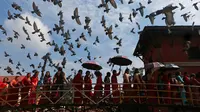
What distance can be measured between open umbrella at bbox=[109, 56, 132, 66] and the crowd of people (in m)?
1.88

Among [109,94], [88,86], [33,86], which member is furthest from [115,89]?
[33,86]

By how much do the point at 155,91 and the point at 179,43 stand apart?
8716 mm

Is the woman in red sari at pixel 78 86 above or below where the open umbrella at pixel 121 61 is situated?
below

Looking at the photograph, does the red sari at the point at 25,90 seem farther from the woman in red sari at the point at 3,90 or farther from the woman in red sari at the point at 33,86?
the woman in red sari at the point at 3,90

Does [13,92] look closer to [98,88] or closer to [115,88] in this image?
[98,88]

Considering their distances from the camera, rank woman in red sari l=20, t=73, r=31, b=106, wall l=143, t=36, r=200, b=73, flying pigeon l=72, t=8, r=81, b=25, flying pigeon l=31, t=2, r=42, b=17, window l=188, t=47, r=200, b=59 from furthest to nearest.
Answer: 1. window l=188, t=47, r=200, b=59
2. wall l=143, t=36, r=200, b=73
3. flying pigeon l=31, t=2, r=42, b=17
4. flying pigeon l=72, t=8, r=81, b=25
5. woman in red sari l=20, t=73, r=31, b=106

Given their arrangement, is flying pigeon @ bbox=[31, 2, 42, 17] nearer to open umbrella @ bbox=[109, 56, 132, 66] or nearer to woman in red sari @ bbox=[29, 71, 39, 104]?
woman in red sari @ bbox=[29, 71, 39, 104]

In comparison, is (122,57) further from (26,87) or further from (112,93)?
(26,87)

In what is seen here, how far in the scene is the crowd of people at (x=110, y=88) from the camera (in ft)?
34.0

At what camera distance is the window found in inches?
700

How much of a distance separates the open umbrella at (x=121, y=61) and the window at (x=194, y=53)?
6588 mm

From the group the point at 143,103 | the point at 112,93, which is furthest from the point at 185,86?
the point at 112,93

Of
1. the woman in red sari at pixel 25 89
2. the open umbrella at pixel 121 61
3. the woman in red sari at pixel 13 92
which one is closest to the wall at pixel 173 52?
the open umbrella at pixel 121 61

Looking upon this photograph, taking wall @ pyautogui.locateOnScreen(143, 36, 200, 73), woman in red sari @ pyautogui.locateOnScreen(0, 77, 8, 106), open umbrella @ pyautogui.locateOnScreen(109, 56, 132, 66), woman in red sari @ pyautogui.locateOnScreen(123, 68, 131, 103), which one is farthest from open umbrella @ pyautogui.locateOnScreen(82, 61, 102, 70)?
wall @ pyautogui.locateOnScreen(143, 36, 200, 73)
